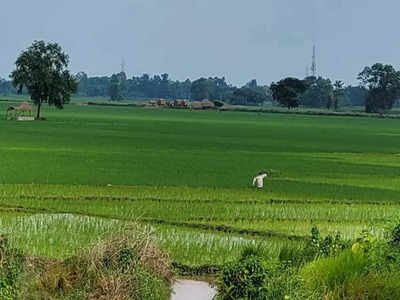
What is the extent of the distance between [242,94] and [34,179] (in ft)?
427

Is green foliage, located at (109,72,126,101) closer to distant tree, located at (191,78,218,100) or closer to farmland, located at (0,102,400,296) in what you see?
distant tree, located at (191,78,218,100)

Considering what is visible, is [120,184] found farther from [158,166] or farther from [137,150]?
[137,150]

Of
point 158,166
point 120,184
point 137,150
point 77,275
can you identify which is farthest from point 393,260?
point 137,150

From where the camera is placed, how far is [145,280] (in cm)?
898

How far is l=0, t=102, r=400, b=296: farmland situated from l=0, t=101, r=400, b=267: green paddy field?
2 centimetres

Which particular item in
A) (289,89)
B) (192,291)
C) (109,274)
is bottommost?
(192,291)

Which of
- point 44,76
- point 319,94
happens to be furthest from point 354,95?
point 44,76

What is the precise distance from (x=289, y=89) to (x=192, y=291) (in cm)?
10246

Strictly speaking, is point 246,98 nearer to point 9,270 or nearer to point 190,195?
point 190,195

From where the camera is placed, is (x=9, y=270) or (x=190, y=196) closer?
(x=9, y=270)

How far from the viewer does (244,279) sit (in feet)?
27.7

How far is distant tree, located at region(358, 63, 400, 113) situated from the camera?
117m

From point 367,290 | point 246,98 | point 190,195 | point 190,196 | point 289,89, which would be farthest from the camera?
point 246,98

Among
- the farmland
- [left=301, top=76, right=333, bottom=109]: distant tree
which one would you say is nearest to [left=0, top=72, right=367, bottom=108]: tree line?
[left=301, top=76, right=333, bottom=109]: distant tree
